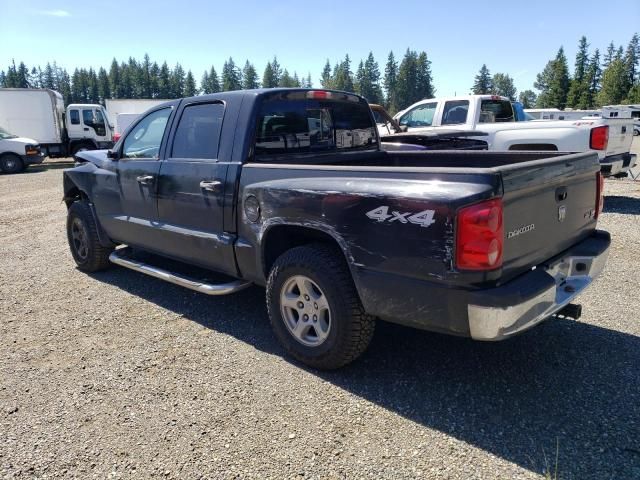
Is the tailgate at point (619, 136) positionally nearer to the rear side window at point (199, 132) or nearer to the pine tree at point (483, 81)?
the rear side window at point (199, 132)

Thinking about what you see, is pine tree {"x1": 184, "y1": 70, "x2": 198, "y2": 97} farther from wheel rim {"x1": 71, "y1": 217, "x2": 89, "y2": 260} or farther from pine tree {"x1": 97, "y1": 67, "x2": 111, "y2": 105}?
wheel rim {"x1": 71, "y1": 217, "x2": 89, "y2": 260}

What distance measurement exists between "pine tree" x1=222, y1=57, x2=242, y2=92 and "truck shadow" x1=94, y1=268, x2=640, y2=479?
14463cm

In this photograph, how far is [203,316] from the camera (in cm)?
436

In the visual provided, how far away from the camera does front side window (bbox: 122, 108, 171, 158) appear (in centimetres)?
Result: 457

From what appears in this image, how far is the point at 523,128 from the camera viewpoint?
8773 millimetres

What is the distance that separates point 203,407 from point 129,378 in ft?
2.34

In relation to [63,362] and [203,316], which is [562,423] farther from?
[63,362]

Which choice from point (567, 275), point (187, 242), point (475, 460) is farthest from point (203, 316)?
point (567, 275)

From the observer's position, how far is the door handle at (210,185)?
12.4ft

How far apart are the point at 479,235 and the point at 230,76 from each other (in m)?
153

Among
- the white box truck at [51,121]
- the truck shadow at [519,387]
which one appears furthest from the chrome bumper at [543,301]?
the white box truck at [51,121]

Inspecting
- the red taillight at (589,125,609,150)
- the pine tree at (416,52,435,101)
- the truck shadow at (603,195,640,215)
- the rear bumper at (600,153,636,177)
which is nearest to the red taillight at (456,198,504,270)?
the red taillight at (589,125,609,150)

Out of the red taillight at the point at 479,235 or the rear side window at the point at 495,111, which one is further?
the rear side window at the point at 495,111

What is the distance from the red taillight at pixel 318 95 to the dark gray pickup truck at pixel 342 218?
0.01 m
